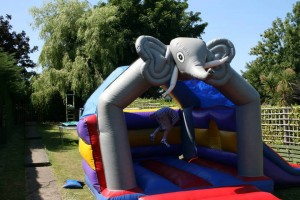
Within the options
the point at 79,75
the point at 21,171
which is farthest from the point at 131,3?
the point at 21,171

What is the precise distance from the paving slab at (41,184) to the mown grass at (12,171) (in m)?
0.13

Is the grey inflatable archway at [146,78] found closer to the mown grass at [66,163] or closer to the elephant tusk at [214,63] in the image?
the elephant tusk at [214,63]

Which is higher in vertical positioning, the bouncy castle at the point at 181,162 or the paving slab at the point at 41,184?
the bouncy castle at the point at 181,162

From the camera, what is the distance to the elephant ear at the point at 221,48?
5.58m

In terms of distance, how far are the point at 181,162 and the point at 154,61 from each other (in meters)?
2.82

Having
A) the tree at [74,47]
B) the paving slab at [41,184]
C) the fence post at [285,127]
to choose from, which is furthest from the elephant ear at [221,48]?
the tree at [74,47]

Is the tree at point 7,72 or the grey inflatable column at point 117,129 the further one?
the tree at point 7,72

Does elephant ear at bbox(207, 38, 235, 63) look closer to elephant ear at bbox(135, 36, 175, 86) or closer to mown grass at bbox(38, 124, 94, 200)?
elephant ear at bbox(135, 36, 175, 86)

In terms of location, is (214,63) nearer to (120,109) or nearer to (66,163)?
(120,109)

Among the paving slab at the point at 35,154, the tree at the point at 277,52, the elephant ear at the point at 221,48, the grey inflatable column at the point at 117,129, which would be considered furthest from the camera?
the tree at the point at 277,52

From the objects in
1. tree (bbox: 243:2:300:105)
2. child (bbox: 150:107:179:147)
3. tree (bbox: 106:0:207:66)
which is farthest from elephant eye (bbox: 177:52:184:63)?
tree (bbox: 243:2:300:105)

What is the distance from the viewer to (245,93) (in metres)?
5.71

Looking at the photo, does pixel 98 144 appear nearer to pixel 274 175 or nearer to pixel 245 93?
pixel 245 93

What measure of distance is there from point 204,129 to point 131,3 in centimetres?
2225
